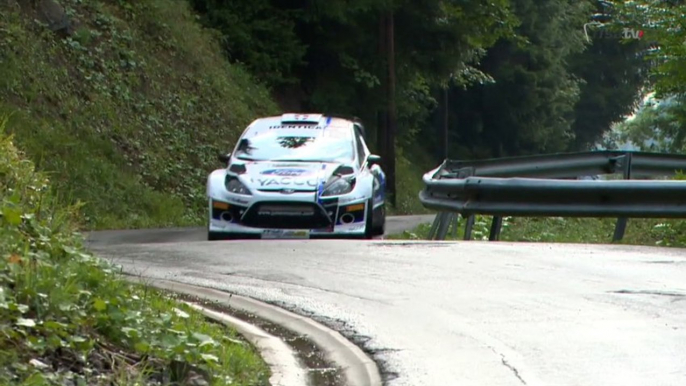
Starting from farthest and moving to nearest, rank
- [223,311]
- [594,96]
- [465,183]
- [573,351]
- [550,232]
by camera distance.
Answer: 1. [594,96]
2. [550,232]
3. [465,183]
4. [223,311]
5. [573,351]

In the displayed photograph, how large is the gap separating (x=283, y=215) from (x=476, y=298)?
5.80 m

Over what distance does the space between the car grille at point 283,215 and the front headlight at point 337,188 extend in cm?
26

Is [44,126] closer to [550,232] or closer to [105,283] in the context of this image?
[550,232]

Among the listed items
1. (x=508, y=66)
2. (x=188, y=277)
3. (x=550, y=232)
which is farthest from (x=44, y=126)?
(x=508, y=66)

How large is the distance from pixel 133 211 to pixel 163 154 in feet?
11.1

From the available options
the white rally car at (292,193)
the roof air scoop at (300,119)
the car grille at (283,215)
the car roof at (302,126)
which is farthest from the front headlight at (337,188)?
the roof air scoop at (300,119)

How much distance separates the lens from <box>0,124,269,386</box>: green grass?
589 centimetres

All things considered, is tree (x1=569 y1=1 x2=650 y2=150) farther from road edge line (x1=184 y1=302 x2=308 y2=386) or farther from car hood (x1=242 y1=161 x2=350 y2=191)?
road edge line (x1=184 y1=302 x2=308 y2=386)

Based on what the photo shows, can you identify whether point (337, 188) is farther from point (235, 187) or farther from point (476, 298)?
point (476, 298)

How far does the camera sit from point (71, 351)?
6.02m

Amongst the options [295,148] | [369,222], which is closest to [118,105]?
[295,148]

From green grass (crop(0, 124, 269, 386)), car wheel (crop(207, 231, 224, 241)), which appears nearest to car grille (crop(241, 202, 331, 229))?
car wheel (crop(207, 231, 224, 241))

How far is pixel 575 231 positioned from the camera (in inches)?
823

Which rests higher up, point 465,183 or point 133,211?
point 465,183
